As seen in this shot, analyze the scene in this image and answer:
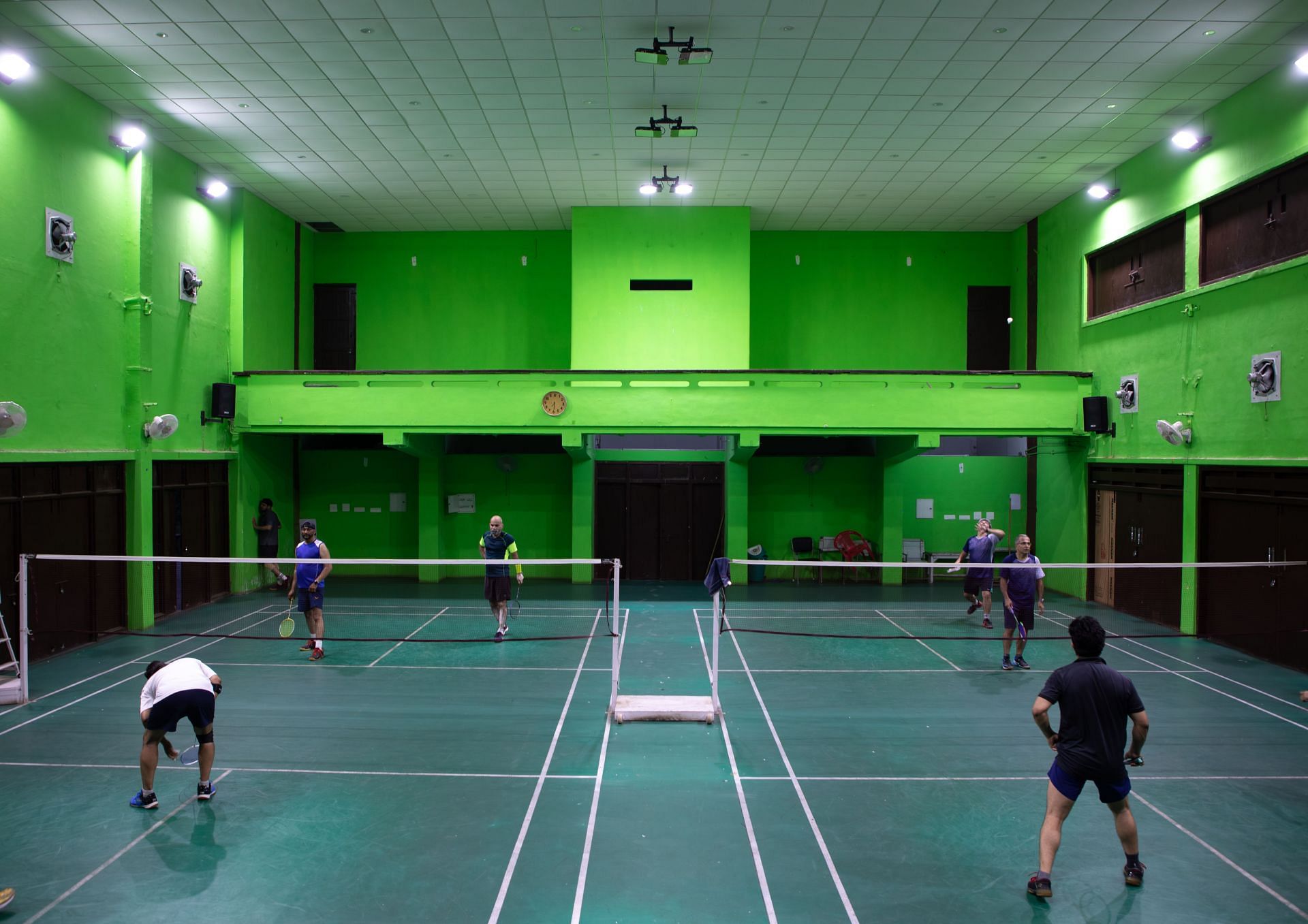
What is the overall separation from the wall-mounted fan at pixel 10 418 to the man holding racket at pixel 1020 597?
46.9ft

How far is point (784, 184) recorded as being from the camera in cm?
1803

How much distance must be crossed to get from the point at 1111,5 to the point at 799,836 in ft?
37.0

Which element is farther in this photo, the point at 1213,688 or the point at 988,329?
the point at 988,329

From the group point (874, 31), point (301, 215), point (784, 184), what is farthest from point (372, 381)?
point (874, 31)

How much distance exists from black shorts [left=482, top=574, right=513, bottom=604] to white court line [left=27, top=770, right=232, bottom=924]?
6276 mm

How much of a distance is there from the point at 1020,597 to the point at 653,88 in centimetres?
1001

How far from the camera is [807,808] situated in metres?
7.43

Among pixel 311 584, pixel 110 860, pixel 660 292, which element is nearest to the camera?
pixel 110 860

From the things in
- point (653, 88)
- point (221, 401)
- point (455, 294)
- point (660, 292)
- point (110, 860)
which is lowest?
point (110, 860)

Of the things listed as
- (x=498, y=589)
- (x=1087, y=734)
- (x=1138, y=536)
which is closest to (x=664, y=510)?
(x=498, y=589)

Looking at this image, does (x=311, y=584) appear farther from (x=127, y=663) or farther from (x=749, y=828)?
(x=749, y=828)

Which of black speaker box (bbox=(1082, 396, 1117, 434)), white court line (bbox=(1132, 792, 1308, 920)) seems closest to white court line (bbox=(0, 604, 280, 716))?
white court line (bbox=(1132, 792, 1308, 920))

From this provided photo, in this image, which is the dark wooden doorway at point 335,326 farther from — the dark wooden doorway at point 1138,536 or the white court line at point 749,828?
the dark wooden doorway at point 1138,536

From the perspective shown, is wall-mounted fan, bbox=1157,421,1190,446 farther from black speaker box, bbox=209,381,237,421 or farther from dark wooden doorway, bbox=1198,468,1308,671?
black speaker box, bbox=209,381,237,421
